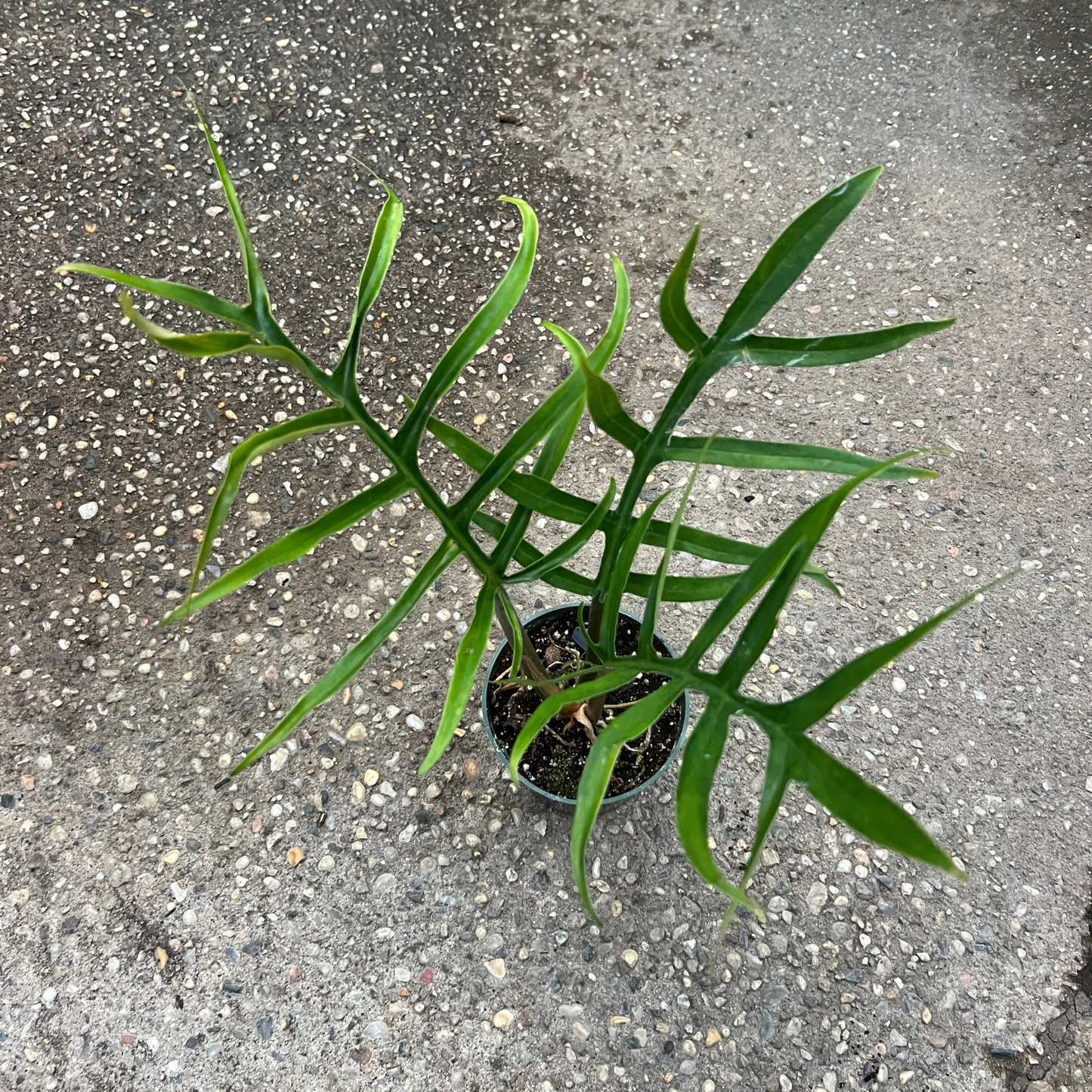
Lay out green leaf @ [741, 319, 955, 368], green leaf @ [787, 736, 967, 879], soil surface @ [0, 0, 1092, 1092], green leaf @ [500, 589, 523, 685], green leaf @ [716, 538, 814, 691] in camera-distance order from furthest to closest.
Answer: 1. soil surface @ [0, 0, 1092, 1092]
2. green leaf @ [500, 589, 523, 685]
3. green leaf @ [741, 319, 955, 368]
4. green leaf @ [716, 538, 814, 691]
5. green leaf @ [787, 736, 967, 879]

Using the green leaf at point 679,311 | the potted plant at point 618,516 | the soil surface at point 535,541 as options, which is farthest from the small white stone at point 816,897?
the green leaf at point 679,311

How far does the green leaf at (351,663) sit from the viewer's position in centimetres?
59

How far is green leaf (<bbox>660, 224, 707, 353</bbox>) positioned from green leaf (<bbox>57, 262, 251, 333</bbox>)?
289mm

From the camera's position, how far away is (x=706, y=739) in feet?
1.78

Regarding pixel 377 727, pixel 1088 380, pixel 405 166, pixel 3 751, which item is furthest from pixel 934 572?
pixel 3 751

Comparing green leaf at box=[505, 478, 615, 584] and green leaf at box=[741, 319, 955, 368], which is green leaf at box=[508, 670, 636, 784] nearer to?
green leaf at box=[505, 478, 615, 584]

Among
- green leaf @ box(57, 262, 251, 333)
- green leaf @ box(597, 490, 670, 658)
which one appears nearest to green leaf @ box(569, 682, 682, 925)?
green leaf @ box(597, 490, 670, 658)

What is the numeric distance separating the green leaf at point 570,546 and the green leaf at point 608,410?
0.04 m

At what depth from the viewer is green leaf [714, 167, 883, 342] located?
0.56 m

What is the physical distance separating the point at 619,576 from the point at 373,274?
11.8 inches

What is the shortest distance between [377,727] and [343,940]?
0.26 meters

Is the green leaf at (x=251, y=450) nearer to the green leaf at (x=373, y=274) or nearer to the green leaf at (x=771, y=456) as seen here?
the green leaf at (x=373, y=274)

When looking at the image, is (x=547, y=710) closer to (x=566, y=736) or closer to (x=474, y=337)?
(x=474, y=337)

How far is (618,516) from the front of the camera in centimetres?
70
